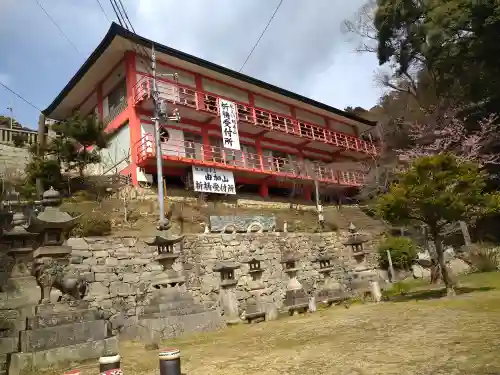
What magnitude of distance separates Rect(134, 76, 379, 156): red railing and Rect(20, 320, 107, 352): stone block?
15.3 m

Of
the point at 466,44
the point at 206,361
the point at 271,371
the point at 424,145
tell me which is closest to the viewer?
the point at 271,371

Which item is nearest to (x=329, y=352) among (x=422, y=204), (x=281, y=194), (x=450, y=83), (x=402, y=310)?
(x=402, y=310)

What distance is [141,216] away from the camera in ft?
55.7

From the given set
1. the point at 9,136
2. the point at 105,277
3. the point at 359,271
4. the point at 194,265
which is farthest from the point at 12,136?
the point at 359,271

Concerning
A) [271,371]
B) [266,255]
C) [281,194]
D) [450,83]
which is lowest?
[271,371]

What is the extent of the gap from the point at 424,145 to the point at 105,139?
2032cm

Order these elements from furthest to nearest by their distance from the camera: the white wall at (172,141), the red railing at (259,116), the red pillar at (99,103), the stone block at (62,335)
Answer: the red pillar at (99,103) → the red railing at (259,116) → the white wall at (172,141) → the stone block at (62,335)

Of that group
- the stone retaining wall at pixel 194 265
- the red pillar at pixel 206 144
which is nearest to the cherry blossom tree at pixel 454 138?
the stone retaining wall at pixel 194 265

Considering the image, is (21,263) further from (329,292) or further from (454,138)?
(454,138)

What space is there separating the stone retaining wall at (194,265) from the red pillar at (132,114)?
6710 millimetres

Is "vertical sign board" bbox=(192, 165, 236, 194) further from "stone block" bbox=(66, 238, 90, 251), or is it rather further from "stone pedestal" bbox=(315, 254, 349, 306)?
"stone pedestal" bbox=(315, 254, 349, 306)

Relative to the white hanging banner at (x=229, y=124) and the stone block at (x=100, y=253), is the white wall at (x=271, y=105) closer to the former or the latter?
the white hanging banner at (x=229, y=124)

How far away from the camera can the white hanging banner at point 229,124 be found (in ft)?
76.0

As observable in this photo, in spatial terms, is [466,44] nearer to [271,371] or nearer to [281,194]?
[281,194]
